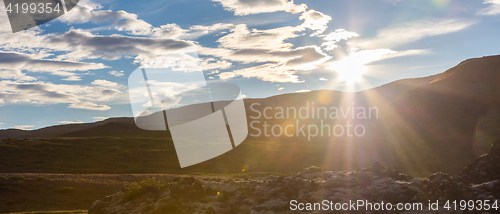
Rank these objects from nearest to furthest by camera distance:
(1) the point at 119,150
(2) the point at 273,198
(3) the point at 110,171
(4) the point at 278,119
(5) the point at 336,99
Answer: (2) the point at 273,198, (3) the point at 110,171, (1) the point at 119,150, (4) the point at 278,119, (5) the point at 336,99

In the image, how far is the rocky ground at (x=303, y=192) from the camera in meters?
9.15

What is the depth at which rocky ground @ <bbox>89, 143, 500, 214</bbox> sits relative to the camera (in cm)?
915

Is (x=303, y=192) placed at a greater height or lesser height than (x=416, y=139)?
greater

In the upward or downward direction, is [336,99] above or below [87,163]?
above

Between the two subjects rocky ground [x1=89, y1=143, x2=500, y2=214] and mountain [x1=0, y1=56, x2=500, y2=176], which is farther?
mountain [x1=0, y1=56, x2=500, y2=176]

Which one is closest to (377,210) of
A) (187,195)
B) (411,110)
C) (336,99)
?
(187,195)

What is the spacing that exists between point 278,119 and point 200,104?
10683cm

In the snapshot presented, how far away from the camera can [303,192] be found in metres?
10.4

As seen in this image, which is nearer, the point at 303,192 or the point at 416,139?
the point at 303,192

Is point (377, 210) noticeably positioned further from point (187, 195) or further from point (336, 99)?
point (336, 99)

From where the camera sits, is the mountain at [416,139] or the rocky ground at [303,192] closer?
the rocky ground at [303,192]

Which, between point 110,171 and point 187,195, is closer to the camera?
point 187,195

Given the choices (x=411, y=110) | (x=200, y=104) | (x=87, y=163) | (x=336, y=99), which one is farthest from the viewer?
(x=200, y=104)

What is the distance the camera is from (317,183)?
10930 mm
